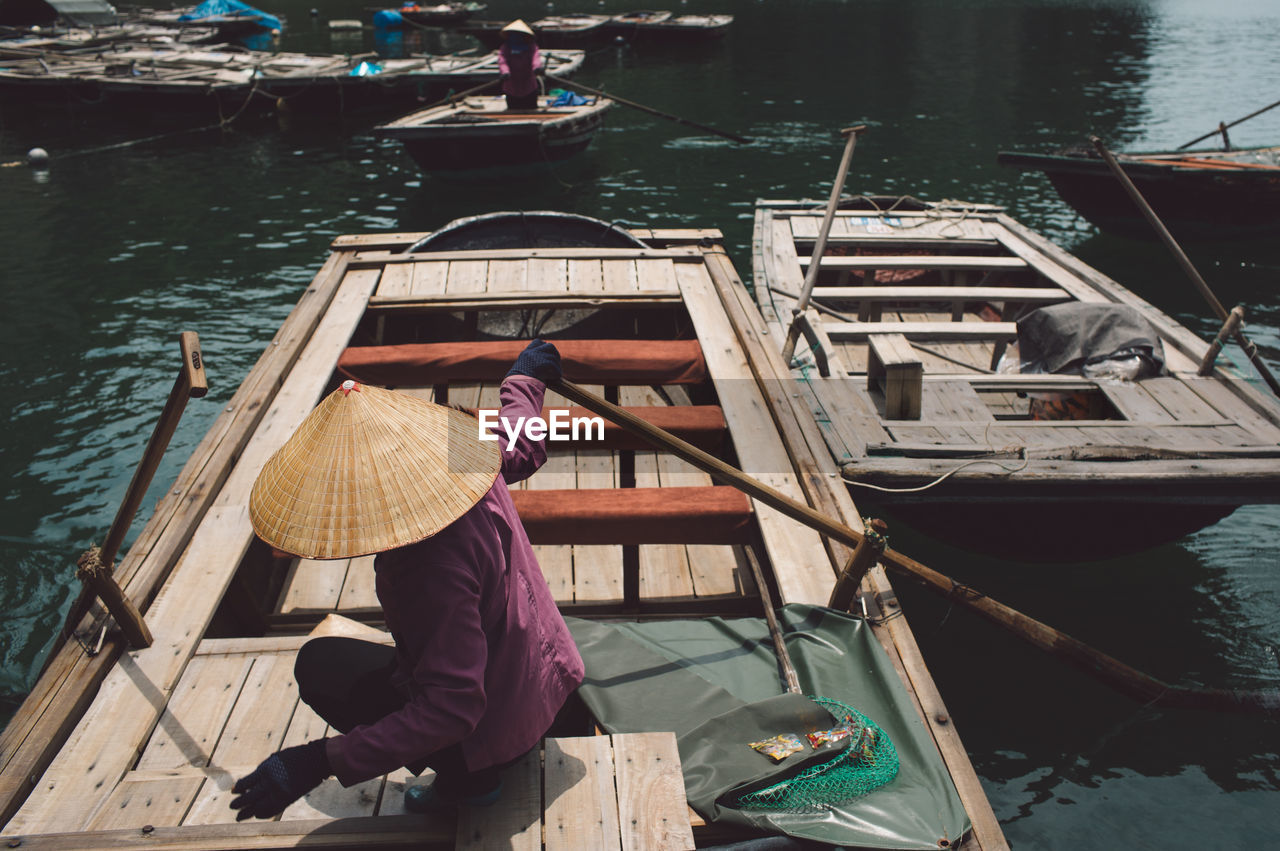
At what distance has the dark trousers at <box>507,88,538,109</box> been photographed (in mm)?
16078

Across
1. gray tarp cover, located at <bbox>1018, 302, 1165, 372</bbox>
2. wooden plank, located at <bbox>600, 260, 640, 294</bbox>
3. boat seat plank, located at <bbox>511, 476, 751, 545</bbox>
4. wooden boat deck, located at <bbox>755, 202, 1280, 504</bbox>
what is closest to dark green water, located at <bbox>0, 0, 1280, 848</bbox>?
wooden boat deck, located at <bbox>755, 202, 1280, 504</bbox>

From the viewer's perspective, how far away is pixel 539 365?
9.67ft

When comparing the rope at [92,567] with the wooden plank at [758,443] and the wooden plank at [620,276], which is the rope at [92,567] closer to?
the wooden plank at [758,443]

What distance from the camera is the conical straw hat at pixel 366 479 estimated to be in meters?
2.00

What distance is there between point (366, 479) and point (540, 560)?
2.70 metres

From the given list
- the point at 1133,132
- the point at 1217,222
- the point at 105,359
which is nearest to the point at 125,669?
the point at 105,359

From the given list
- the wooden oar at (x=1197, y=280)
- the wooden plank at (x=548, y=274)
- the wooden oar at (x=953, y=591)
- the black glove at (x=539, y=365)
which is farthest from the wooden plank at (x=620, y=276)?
the wooden oar at (x=1197, y=280)

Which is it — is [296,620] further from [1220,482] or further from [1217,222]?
[1217,222]

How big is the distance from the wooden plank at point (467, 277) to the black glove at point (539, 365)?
3.50 metres

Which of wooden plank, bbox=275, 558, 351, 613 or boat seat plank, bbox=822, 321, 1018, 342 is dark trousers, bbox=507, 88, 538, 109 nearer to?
boat seat plank, bbox=822, 321, 1018, 342

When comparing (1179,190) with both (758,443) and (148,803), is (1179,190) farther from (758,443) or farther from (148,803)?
(148,803)

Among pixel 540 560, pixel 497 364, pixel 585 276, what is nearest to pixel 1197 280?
pixel 585 276

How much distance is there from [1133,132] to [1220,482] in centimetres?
2000

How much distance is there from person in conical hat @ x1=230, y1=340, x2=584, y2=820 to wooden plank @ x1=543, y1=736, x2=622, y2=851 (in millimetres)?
149
